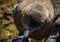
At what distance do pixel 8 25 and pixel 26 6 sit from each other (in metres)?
1.89

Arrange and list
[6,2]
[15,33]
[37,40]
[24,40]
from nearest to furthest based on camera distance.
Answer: [24,40] < [37,40] < [15,33] < [6,2]

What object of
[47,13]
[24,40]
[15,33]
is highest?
[47,13]

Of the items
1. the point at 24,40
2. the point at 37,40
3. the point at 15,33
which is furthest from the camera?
the point at 15,33

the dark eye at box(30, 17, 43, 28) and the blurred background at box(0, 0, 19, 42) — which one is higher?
the dark eye at box(30, 17, 43, 28)

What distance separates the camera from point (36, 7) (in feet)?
9.41

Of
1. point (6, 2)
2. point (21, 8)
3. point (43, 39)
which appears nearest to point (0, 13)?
point (6, 2)

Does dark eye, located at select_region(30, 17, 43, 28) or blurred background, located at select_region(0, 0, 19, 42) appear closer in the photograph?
dark eye, located at select_region(30, 17, 43, 28)

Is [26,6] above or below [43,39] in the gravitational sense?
above

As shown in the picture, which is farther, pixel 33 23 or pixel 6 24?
pixel 6 24

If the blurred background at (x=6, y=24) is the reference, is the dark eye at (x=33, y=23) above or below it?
above

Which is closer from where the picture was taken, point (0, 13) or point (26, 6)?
point (26, 6)

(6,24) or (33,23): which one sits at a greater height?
(33,23)

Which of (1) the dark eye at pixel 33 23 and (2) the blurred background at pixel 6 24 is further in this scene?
(2) the blurred background at pixel 6 24

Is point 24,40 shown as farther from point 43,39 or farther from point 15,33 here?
point 15,33
